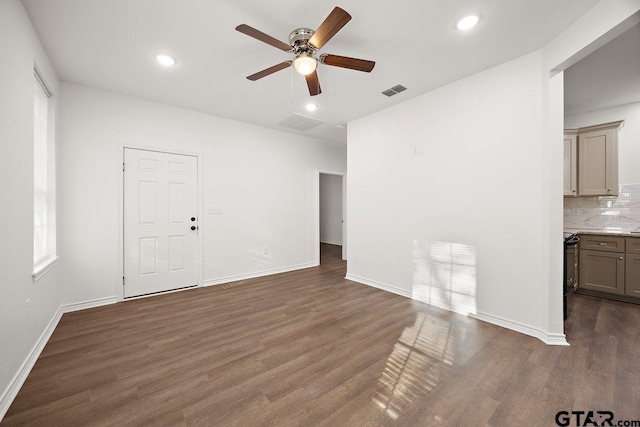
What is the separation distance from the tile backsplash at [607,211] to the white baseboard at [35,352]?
674 cm

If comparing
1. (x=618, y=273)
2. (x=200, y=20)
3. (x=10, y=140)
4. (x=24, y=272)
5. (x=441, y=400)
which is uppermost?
(x=200, y=20)

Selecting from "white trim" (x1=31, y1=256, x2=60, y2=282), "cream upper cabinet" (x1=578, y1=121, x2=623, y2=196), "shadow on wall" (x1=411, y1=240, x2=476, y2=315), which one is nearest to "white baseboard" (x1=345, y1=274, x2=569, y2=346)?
"shadow on wall" (x1=411, y1=240, x2=476, y2=315)

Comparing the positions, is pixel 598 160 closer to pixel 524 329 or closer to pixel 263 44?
pixel 524 329

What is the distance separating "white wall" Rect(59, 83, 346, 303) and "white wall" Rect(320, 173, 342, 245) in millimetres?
2640

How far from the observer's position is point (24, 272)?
6.53 feet

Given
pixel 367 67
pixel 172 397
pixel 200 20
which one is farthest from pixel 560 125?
pixel 172 397

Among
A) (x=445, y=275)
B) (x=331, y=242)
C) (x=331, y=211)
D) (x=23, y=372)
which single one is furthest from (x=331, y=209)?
(x=23, y=372)

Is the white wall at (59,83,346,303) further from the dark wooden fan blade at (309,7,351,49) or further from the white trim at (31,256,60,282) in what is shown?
the dark wooden fan blade at (309,7,351,49)

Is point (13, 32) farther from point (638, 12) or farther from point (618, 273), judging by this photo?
point (618, 273)

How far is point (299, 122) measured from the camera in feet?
15.1

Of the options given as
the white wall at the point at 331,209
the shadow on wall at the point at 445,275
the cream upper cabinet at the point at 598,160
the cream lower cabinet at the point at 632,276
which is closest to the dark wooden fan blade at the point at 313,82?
the shadow on wall at the point at 445,275

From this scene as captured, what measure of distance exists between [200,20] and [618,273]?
19.1 feet

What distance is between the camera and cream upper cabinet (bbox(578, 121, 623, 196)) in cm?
367

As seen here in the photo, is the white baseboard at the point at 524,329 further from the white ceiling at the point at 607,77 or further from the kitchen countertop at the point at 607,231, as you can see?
the white ceiling at the point at 607,77
